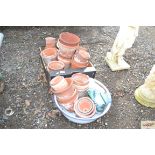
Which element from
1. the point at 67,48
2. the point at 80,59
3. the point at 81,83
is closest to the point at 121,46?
the point at 80,59

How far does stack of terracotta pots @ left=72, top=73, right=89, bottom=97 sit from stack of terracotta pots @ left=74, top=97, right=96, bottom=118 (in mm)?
99

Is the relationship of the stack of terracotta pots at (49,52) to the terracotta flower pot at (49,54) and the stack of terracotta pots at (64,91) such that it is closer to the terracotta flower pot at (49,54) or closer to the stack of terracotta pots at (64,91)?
the terracotta flower pot at (49,54)

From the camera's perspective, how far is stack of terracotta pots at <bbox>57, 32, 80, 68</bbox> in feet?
10.2

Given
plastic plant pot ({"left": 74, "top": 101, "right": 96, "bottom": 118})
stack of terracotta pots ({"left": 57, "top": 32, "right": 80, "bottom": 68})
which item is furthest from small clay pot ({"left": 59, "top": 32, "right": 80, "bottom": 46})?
plastic plant pot ({"left": 74, "top": 101, "right": 96, "bottom": 118})

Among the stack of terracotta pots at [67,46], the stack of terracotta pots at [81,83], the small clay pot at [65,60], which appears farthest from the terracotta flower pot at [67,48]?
the stack of terracotta pots at [81,83]

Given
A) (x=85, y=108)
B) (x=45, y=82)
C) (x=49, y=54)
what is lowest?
(x=45, y=82)

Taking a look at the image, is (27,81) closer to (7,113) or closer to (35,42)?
(7,113)

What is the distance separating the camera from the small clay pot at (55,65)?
3.10 m

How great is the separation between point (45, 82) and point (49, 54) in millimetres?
386

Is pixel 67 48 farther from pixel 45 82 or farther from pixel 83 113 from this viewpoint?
pixel 83 113

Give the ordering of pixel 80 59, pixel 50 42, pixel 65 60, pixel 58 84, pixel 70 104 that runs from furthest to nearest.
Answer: pixel 50 42 < pixel 65 60 < pixel 80 59 < pixel 70 104 < pixel 58 84

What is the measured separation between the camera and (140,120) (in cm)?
309

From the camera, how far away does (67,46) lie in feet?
10.3
